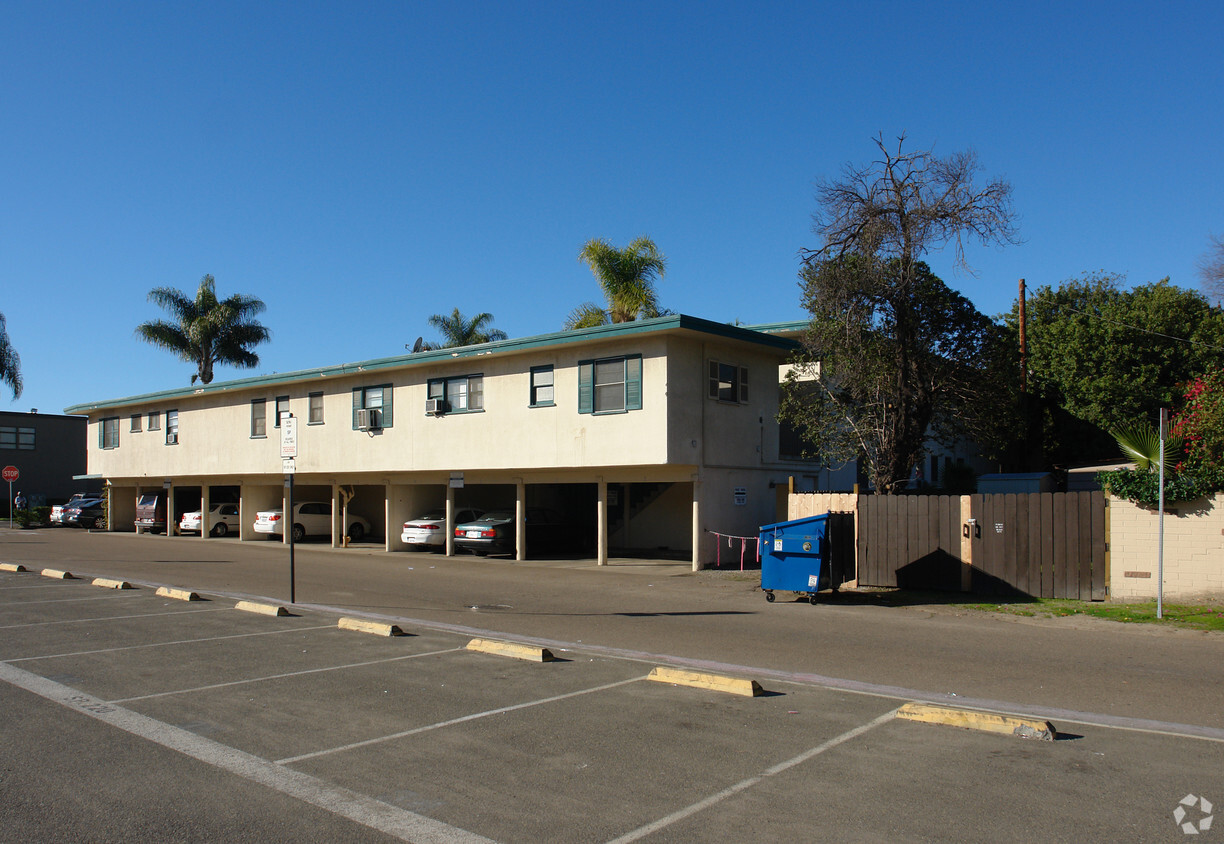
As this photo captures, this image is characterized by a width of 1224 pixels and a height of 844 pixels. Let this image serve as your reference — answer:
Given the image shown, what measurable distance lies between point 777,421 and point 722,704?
16.3 metres

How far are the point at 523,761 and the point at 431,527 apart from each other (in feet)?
72.2

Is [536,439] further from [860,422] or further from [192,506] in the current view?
[192,506]

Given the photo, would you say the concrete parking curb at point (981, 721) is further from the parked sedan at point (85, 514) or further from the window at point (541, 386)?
the parked sedan at point (85, 514)

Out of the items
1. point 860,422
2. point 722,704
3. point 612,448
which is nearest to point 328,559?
point 612,448

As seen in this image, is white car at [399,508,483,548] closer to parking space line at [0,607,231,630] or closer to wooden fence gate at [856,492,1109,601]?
parking space line at [0,607,231,630]

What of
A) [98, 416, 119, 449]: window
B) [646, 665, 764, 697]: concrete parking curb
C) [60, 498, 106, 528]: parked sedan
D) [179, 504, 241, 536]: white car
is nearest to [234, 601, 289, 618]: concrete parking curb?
[646, 665, 764, 697]: concrete parking curb

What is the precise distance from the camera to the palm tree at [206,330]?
48938mm

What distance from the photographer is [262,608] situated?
45.6 ft

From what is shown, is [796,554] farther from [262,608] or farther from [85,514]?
[85,514]

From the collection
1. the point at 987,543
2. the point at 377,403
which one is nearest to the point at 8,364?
the point at 377,403

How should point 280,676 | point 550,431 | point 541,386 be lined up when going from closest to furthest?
point 280,676 → point 550,431 → point 541,386

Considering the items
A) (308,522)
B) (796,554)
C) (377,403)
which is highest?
(377,403)

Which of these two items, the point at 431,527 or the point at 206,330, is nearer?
the point at 431,527
